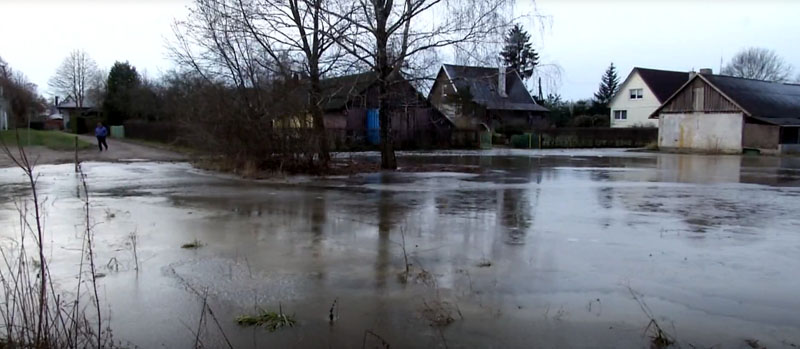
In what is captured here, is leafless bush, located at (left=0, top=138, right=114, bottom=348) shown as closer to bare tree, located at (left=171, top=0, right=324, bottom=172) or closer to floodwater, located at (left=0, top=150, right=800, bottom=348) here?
floodwater, located at (left=0, top=150, right=800, bottom=348)

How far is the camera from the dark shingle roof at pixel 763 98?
132 feet

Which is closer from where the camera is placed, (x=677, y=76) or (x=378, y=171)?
(x=378, y=171)

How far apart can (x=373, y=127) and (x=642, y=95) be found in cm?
3261

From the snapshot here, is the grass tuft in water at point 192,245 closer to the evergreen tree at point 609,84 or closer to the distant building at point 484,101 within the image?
the distant building at point 484,101

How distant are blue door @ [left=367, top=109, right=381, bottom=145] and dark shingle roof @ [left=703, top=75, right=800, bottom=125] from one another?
23.3 m

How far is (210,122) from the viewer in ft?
64.8

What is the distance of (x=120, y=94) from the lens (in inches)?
2425

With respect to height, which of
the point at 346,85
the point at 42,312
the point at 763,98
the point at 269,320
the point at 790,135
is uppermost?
the point at 763,98

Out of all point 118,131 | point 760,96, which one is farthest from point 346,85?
point 118,131

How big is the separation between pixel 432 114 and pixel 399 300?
35.5 m

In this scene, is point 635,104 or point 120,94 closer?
point 635,104

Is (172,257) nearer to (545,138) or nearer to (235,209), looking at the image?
(235,209)

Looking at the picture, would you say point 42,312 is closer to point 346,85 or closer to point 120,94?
point 346,85

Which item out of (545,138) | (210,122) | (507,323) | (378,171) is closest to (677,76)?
(545,138)
